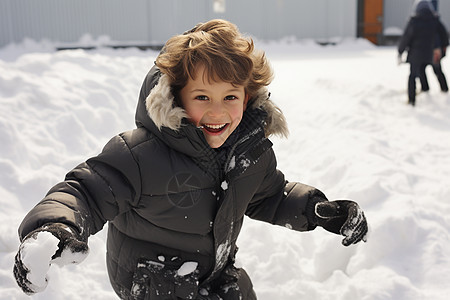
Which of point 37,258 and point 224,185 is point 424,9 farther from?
point 37,258

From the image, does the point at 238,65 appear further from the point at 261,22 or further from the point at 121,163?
the point at 261,22

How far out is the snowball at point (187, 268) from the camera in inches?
84.7

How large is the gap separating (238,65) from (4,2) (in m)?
11.0

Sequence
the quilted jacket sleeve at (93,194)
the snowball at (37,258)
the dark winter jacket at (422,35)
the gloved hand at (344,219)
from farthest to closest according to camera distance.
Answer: the dark winter jacket at (422,35)
the gloved hand at (344,219)
the quilted jacket sleeve at (93,194)
the snowball at (37,258)

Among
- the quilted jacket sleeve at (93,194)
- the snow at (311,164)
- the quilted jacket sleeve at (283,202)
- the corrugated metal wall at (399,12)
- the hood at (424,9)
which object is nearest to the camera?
the quilted jacket sleeve at (93,194)

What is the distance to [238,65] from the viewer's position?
2.04 m

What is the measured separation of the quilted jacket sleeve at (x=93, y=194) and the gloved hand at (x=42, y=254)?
11 cm

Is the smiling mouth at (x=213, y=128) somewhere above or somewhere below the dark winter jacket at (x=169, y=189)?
above

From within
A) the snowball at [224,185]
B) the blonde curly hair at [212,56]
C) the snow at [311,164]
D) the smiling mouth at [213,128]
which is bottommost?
the snow at [311,164]

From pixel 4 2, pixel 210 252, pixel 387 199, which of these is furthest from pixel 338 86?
pixel 4 2

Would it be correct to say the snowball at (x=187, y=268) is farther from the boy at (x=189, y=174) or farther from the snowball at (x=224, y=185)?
the snowball at (x=224, y=185)

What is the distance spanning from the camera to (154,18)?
13852 mm

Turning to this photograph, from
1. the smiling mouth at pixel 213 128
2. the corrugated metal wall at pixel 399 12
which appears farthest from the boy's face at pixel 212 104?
the corrugated metal wall at pixel 399 12

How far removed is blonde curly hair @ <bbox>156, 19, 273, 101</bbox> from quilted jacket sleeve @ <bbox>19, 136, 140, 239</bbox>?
370 mm
